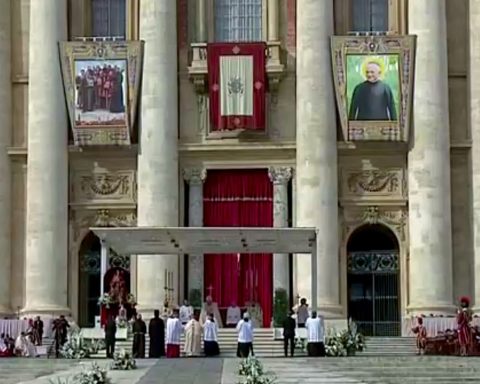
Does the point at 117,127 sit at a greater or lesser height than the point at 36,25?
lesser

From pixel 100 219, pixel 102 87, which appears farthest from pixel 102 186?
pixel 102 87

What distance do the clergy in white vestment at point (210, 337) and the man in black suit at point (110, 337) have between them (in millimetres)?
2384

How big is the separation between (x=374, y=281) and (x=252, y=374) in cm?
2196

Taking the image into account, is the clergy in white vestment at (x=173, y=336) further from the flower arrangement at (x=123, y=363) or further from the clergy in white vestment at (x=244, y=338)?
the flower arrangement at (x=123, y=363)

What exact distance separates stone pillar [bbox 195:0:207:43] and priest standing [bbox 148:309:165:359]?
517 inches

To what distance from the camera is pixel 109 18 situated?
157 feet

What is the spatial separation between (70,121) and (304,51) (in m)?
8.01

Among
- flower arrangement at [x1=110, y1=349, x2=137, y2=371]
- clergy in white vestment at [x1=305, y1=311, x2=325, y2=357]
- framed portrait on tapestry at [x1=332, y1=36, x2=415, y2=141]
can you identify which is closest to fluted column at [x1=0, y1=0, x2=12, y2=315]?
framed portrait on tapestry at [x1=332, y1=36, x2=415, y2=141]

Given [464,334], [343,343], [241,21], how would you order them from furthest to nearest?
[241,21], [464,334], [343,343]

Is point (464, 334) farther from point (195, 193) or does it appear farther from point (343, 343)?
point (195, 193)

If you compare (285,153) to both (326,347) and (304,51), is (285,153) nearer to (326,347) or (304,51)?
(304,51)

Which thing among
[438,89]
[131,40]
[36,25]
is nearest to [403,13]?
[438,89]

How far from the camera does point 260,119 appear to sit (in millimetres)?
46188

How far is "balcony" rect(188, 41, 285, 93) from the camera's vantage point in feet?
152
